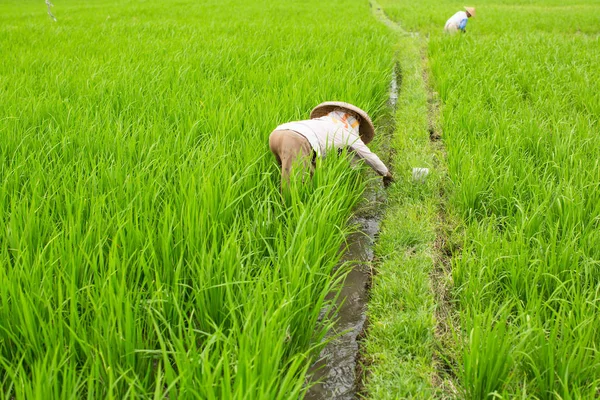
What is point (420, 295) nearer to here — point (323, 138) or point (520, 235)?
point (520, 235)

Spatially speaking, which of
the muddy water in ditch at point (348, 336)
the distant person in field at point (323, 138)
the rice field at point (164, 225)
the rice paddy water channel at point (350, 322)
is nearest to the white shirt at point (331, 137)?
the distant person in field at point (323, 138)

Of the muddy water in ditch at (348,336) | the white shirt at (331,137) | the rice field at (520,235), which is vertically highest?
the white shirt at (331,137)

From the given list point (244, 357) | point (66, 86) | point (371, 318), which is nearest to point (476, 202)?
point (371, 318)

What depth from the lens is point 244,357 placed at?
1062 millimetres

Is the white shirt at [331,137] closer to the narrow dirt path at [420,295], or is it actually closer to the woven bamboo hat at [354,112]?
the woven bamboo hat at [354,112]

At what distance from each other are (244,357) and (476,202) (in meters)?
1.54

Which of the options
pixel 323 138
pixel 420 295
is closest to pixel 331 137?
pixel 323 138

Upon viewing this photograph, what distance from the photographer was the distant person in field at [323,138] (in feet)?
7.23

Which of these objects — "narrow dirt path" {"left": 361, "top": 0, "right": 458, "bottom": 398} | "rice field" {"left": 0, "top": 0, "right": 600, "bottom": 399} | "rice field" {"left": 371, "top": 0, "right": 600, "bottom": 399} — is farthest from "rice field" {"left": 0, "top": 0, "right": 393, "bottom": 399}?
"rice field" {"left": 371, "top": 0, "right": 600, "bottom": 399}

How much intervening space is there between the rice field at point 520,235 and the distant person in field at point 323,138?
46cm

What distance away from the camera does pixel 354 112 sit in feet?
8.48

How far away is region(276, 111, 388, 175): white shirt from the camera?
2266 millimetres

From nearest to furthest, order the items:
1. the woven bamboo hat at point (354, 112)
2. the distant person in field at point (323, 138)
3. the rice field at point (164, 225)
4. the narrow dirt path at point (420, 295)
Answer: the rice field at point (164, 225), the narrow dirt path at point (420, 295), the distant person in field at point (323, 138), the woven bamboo hat at point (354, 112)

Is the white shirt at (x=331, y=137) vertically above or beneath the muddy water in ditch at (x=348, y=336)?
above
